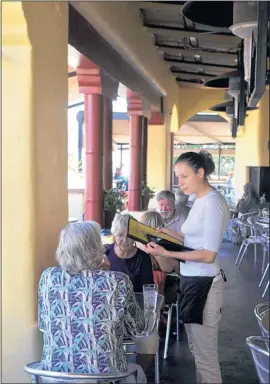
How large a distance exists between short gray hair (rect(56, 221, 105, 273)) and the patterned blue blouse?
32 mm

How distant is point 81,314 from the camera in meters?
1.67

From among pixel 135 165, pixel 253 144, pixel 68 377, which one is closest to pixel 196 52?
pixel 135 165

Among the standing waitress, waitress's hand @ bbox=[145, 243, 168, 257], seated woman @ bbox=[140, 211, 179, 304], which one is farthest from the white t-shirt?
seated woman @ bbox=[140, 211, 179, 304]

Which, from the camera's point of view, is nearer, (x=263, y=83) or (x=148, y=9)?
(x=263, y=83)

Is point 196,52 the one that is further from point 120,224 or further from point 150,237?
point 150,237

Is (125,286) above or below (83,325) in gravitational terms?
above

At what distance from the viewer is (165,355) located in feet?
10.1

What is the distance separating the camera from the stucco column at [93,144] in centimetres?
384

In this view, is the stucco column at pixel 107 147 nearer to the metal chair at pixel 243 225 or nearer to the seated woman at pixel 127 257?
the seated woman at pixel 127 257

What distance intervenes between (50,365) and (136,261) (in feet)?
3.05

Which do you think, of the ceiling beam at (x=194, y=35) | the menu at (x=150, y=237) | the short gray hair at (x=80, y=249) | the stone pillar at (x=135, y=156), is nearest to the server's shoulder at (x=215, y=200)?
the menu at (x=150, y=237)

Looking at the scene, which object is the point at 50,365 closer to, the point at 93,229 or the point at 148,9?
the point at 93,229

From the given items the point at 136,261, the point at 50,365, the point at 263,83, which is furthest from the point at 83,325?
the point at 263,83

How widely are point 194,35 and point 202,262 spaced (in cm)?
360
